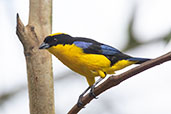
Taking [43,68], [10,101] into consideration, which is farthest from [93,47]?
[10,101]

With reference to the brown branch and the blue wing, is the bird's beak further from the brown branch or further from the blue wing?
the brown branch

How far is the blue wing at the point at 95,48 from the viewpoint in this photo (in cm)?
397

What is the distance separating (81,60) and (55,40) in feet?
Answer: 1.31

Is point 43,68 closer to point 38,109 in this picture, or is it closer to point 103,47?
point 38,109

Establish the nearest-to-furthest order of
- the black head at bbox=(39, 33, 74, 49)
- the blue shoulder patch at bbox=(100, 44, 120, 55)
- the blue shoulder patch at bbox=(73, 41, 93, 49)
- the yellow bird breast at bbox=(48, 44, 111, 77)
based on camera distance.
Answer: the black head at bbox=(39, 33, 74, 49)
the yellow bird breast at bbox=(48, 44, 111, 77)
the blue shoulder patch at bbox=(73, 41, 93, 49)
the blue shoulder patch at bbox=(100, 44, 120, 55)

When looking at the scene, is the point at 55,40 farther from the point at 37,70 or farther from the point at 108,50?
the point at 108,50

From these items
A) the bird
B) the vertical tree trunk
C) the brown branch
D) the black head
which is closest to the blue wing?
the bird

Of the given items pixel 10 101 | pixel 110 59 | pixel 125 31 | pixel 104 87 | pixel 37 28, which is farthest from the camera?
pixel 10 101

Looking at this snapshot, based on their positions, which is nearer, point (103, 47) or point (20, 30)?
point (20, 30)

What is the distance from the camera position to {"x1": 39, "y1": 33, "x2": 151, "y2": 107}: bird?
149 inches

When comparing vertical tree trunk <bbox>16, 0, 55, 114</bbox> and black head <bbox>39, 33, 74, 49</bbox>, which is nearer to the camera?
vertical tree trunk <bbox>16, 0, 55, 114</bbox>

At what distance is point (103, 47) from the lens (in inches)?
162

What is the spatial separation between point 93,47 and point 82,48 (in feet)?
0.64

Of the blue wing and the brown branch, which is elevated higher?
the brown branch
